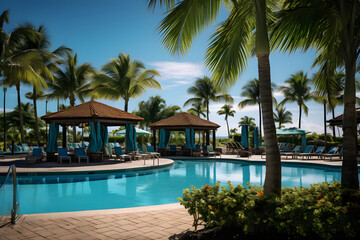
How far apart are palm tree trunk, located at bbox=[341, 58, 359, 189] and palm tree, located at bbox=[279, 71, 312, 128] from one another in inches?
1204

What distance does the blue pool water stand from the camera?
292 inches

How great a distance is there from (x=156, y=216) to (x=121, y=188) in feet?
16.4

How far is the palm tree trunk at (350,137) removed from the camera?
391cm

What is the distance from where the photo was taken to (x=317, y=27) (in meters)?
4.69

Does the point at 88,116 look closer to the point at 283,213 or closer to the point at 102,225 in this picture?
the point at 102,225

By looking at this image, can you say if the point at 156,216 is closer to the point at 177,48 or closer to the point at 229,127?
the point at 177,48

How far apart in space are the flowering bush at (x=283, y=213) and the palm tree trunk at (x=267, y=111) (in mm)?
244

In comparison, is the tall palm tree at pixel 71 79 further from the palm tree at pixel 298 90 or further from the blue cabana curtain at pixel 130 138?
the palm tree at pixel 298 90

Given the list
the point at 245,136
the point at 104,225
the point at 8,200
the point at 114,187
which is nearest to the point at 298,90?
the point at 245,136

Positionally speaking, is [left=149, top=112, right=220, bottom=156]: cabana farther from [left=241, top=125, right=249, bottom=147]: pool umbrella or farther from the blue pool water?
the blue pool water

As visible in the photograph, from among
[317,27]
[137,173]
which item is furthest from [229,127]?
[317,27]

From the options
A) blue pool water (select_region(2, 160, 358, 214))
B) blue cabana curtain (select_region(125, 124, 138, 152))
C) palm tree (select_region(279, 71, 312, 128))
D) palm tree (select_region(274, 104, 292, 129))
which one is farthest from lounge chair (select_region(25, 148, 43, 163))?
palm tree (select_region(274, 104, 292, 129))

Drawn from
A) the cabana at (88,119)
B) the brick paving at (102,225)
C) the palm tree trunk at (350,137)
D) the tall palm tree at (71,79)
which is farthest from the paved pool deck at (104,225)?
the tall palm tree at (71,79)

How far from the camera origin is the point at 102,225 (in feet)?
13.8
